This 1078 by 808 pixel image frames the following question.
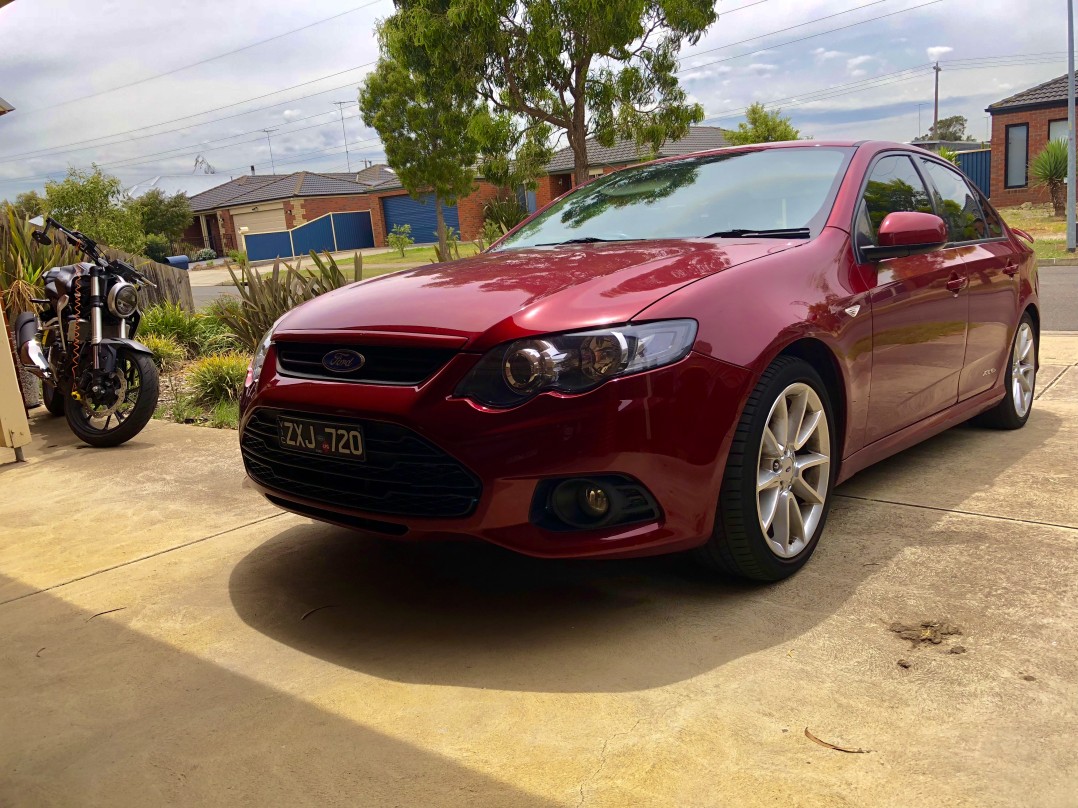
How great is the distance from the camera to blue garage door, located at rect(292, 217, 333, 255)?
50675 mm

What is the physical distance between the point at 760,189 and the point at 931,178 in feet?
4.12

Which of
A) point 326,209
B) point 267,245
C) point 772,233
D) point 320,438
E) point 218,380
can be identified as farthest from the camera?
point 326,209

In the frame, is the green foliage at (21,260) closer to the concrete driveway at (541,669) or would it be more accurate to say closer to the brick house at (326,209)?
the concrete driveway at (541,669)

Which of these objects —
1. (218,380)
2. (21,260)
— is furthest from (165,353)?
(218,380)

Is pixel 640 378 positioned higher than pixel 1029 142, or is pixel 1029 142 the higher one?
pixel 1029 142

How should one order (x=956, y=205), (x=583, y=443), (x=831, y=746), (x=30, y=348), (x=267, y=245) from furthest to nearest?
1. (x=267, y=245)
2. (x=30, y=348)
3. (x=956, y=205)
4. (x=583, y=443)
5. (x=831, y=746)

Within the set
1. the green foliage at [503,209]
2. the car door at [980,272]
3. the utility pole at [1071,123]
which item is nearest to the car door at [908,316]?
the car door at [980,272]

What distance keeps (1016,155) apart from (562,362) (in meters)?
35.2

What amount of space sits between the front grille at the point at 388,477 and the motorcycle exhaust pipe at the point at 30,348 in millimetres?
3638

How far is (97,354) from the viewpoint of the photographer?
19.1 ft

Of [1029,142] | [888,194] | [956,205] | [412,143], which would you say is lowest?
[956,205]

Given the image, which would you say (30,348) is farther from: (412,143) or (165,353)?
(412,143)

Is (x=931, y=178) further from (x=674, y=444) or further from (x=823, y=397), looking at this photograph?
(x=674, y=444)

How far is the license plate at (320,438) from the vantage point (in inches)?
113
